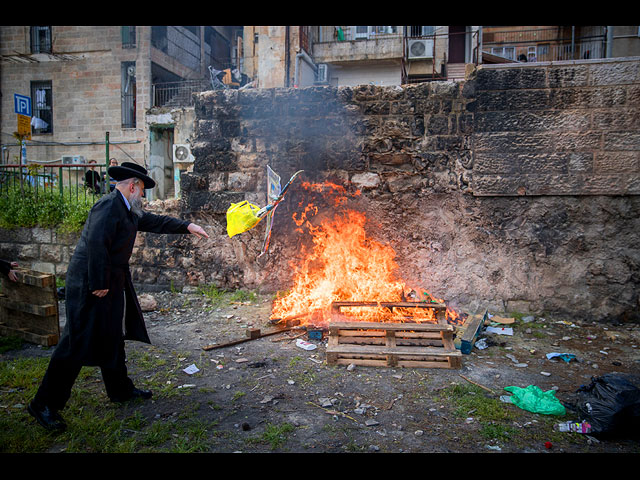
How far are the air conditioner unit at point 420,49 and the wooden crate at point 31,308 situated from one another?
18308 millimetres

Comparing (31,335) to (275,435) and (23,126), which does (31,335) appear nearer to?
(275,435)

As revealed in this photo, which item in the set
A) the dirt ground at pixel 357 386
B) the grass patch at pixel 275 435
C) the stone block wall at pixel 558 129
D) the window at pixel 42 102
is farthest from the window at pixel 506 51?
the grass patch at pixel 275 435

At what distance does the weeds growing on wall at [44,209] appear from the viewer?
7.23m

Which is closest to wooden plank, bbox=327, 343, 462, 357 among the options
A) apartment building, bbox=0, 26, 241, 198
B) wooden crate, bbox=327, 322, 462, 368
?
wooden crate, bbox=327, 322, 462, 368

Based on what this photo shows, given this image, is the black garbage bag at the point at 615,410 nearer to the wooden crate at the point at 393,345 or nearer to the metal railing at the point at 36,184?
the wooden crate at the point at 393,345

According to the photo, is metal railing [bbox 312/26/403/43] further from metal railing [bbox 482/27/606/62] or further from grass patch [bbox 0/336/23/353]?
grass patch [bbox 0/336/23/353]

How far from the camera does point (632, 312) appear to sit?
209 inches

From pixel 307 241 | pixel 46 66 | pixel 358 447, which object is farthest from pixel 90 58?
pixel 358 447

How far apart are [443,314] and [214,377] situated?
8.69 feet

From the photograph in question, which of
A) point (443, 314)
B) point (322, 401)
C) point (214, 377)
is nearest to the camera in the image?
point (322, 401)

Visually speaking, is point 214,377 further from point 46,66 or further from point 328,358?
point 46,66

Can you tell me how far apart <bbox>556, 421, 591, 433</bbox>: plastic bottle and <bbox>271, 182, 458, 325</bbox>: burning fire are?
254 cm

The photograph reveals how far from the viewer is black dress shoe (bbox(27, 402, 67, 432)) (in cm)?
301

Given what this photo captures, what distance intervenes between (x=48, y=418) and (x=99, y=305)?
0.86 meters
